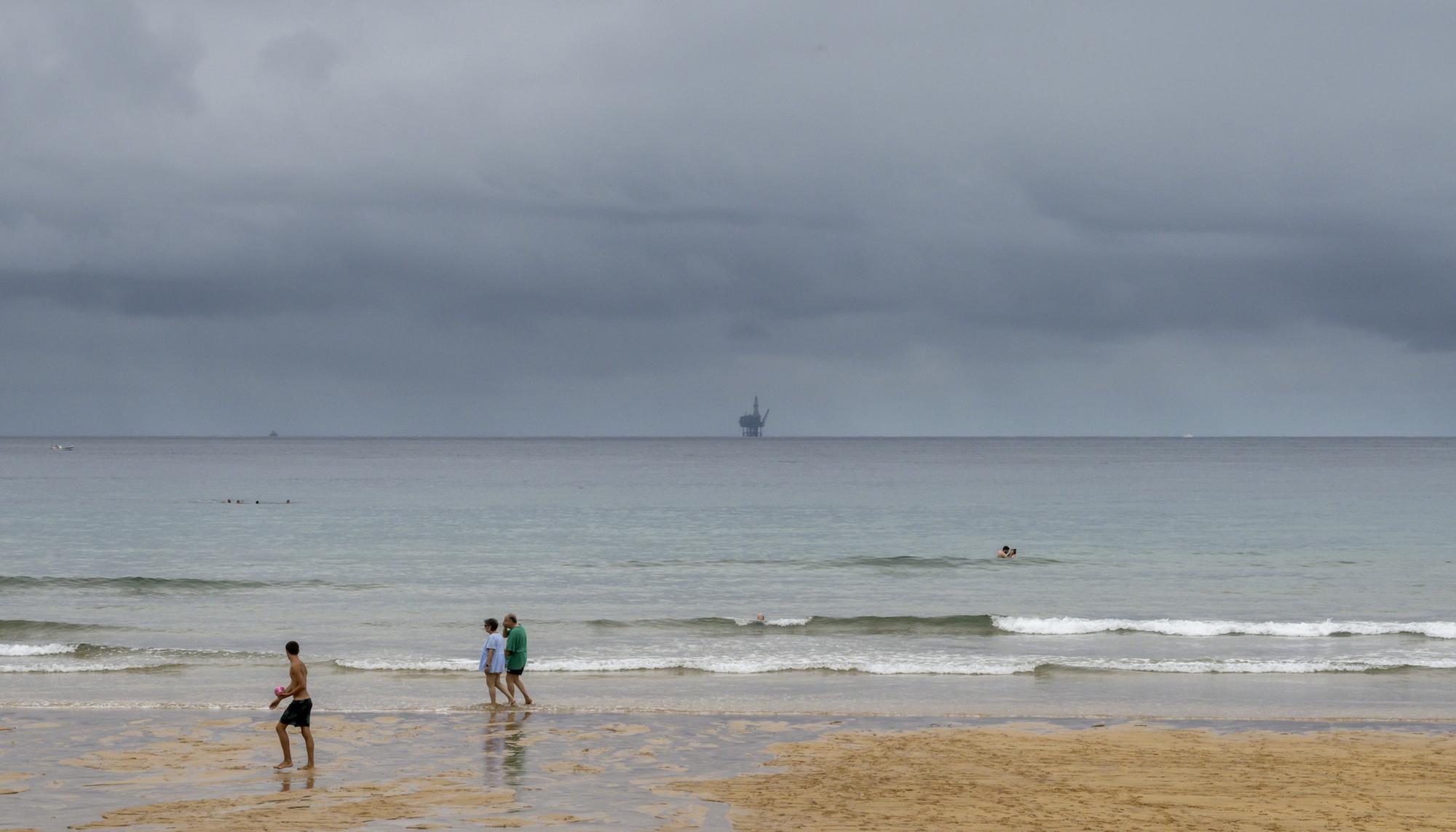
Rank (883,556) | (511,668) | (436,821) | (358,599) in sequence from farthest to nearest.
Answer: (883,556)
(358,599)
(511,668)
(436,821)

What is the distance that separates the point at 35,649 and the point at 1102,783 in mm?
24861

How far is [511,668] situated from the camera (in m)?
22.8

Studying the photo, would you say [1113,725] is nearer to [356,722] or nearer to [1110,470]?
[356,722]

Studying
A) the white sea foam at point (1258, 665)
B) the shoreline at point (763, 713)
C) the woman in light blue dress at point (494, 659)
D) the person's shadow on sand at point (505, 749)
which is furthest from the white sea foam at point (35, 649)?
the white sea foam at point (1258, 665)

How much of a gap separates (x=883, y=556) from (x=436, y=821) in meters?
39.1

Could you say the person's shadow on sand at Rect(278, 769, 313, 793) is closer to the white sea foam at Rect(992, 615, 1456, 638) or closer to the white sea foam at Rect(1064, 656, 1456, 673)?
the white sea foam at Rect(1064, 656, 1456, 673)

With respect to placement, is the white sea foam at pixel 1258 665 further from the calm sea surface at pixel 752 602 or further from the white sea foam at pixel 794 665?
the white sea foam at pixel 794 665

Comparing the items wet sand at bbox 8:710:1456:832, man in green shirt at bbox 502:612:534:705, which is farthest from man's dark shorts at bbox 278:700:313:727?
man in green shirt at bbox 502:612:534:705

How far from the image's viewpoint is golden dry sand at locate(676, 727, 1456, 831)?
593 inches

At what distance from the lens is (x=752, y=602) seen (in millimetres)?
39000

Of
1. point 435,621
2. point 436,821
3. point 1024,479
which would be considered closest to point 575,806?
point 436,821


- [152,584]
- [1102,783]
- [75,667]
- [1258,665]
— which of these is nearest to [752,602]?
[1258,665]

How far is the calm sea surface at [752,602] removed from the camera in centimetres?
2511

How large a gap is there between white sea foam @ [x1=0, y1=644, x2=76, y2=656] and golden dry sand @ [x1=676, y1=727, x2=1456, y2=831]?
1936 cm
